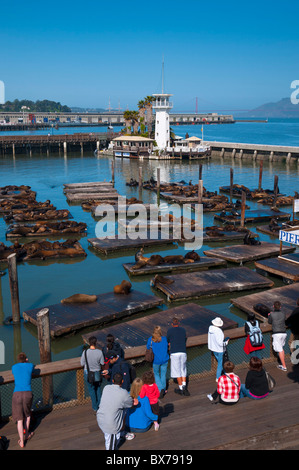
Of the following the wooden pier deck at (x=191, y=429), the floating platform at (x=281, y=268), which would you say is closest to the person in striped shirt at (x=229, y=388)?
the wooden pier deck at (x=191, y=429)

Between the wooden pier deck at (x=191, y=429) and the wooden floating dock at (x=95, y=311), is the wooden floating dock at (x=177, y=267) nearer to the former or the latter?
the wooden floating dock at (x=95, y=311)

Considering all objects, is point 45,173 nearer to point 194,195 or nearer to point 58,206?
point 58,206

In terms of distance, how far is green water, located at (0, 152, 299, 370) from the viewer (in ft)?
45.0

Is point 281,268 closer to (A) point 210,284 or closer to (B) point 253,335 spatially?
(A) point 210,284

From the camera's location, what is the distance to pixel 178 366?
7.14 meters

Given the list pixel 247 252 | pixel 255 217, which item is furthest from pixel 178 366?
pixel 255 217

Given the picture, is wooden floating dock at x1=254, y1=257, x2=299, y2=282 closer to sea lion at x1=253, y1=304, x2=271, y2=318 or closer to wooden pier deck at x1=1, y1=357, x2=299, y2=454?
sea lion at x1=253, y1=304, x2=271, y2=318

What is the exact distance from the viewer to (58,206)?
33500 millimetres

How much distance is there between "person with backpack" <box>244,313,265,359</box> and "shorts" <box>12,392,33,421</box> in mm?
3676

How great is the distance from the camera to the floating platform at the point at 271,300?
1383cm

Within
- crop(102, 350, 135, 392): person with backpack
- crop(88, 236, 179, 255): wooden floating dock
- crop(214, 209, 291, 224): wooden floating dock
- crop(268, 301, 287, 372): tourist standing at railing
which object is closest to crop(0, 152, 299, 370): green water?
crop(88, 236, 179, 255): wooden floating dock

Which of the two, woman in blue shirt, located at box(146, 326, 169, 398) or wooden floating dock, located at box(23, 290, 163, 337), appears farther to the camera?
wooden floating dock, located at box(23, 290, 163, 337)

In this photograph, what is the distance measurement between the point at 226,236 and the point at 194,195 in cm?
1158
